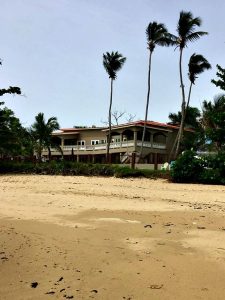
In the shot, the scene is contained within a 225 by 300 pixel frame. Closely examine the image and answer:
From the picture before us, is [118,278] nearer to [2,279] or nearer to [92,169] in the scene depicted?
[2,279]

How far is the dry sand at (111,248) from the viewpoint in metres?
6.37

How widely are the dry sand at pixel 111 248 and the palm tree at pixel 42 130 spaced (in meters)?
32.5

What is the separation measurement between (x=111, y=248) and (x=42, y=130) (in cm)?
4032

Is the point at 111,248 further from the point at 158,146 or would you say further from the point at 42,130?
the point at 158,146

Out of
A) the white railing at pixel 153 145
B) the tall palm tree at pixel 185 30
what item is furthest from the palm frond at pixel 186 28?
the white railing at pixel 153 145

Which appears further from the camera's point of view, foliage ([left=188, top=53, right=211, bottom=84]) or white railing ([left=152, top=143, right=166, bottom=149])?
white railing ([left=152, top=143, right=166, bottom=149])

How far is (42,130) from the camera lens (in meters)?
48.0

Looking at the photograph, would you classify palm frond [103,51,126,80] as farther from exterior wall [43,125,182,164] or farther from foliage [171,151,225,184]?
foliage [171,151,225,184]

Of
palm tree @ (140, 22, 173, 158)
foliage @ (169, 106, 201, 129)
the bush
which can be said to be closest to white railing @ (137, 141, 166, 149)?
foliage @ (169, 106, 201, 129)

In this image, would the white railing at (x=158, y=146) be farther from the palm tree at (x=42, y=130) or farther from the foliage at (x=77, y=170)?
the foliage at (x=77, y=170)

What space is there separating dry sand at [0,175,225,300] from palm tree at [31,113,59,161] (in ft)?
107

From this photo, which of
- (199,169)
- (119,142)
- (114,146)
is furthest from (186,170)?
(114,146)

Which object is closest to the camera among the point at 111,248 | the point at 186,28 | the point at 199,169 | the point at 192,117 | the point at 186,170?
the point at 111,248

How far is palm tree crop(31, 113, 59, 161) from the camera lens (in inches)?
1884
